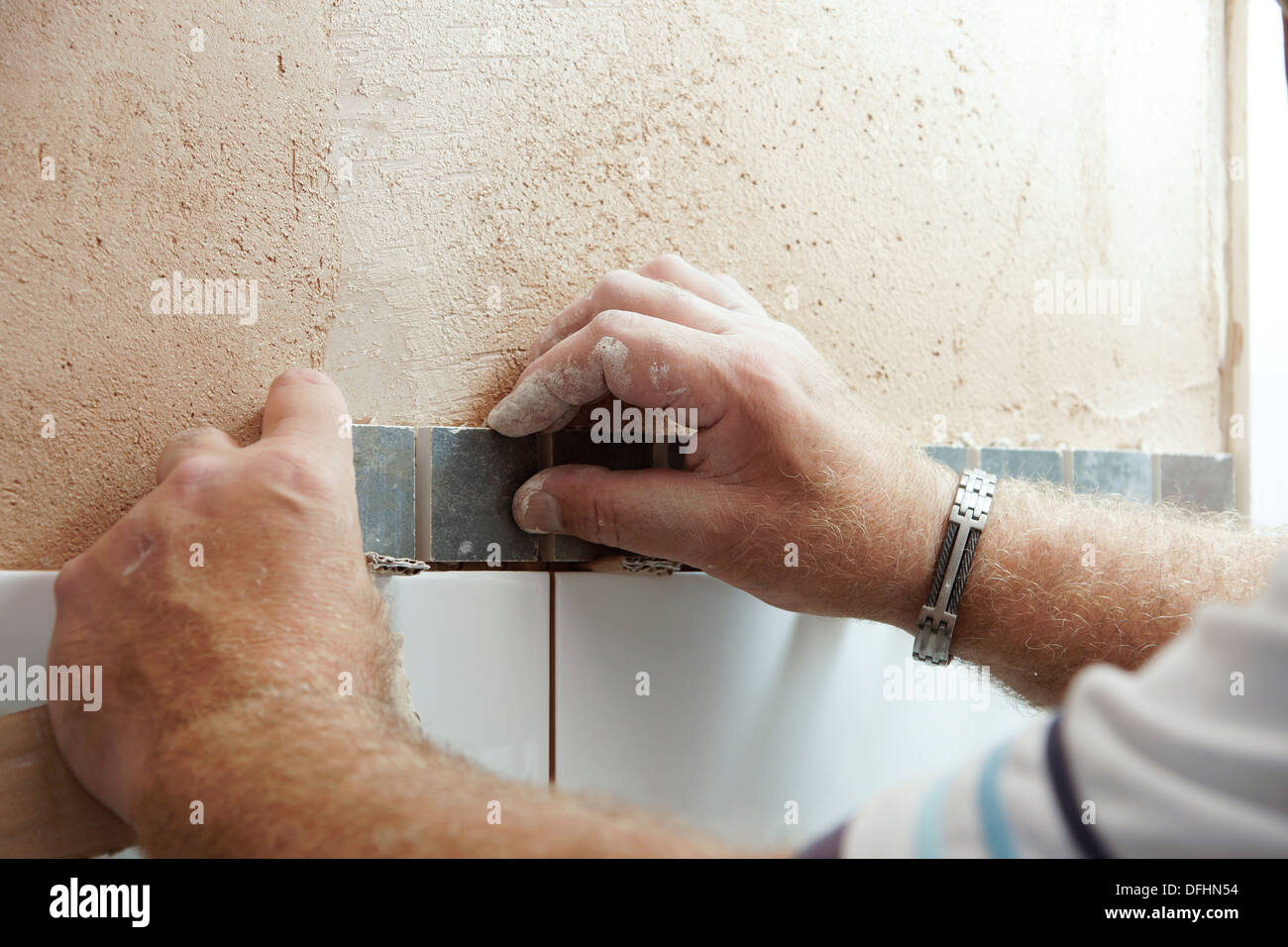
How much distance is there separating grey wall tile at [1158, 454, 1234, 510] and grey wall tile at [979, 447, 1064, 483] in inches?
7.3

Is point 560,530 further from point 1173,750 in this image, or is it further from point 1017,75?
point 1017,75

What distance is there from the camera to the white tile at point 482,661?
0.79 meters

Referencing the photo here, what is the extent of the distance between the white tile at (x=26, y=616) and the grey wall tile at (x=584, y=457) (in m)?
0.44

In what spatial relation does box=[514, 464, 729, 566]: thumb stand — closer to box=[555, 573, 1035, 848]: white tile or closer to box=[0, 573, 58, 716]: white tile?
box=[555, 573, 1035, 848]: white tile

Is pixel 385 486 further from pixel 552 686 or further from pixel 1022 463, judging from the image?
pixel 1022 463

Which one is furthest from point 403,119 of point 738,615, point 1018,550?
point 1018,550

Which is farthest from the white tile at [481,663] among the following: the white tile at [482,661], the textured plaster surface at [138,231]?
the textured plaster surface at [138,231]

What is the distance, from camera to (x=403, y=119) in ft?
2.72

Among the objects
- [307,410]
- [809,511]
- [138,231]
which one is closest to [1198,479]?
[809,511]

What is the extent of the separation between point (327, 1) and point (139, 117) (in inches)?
8.3

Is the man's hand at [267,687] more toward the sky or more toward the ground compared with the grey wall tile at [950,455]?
more toward the ground

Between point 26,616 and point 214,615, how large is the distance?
22 cm

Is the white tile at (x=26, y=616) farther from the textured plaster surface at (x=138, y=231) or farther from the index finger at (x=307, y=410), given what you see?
the index finger at (x=307, y=410)

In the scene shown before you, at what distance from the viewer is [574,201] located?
2.92ft
